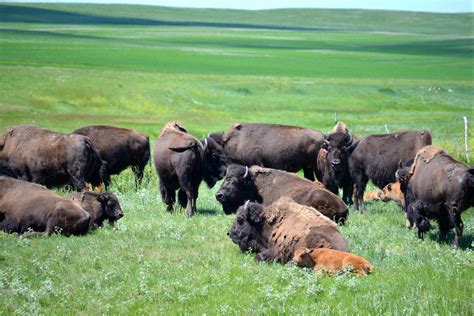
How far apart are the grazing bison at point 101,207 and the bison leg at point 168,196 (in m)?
2.99

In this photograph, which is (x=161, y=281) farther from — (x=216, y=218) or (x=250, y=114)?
(x=250, y=114)

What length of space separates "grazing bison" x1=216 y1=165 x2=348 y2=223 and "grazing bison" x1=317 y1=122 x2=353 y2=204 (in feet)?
13.9

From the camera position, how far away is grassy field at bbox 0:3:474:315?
34.1 ft

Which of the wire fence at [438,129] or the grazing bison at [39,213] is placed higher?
the grazing bison at [39,213]

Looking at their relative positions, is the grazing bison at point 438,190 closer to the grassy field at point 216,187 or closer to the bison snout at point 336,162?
the grassy field at point 216,187

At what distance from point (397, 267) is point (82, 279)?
4.55 m

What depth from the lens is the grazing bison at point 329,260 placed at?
11.1 m

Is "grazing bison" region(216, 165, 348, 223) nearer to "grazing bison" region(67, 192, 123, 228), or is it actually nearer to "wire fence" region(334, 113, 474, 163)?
"grazing bison" region(67, 192, 123, 228)

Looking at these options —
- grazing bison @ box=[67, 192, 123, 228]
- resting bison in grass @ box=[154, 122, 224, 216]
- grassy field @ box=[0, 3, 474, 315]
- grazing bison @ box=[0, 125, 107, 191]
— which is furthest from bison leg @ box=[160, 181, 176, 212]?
grazing bison @ box=[67, 192, 123, 228]

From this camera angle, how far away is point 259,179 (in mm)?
16578

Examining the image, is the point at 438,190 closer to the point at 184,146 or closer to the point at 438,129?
the point at 184,146

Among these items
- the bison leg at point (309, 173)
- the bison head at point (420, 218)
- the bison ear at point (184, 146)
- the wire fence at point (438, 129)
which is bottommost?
the wire fence at point (438, 129)

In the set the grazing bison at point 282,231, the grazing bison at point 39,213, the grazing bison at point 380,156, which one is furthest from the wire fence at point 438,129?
the grazing bison at point 39,213

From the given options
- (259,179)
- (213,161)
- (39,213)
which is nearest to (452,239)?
(259,179)
